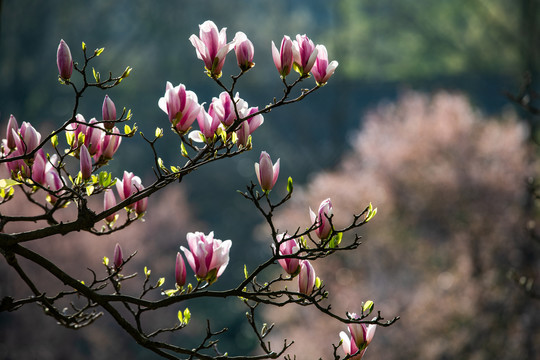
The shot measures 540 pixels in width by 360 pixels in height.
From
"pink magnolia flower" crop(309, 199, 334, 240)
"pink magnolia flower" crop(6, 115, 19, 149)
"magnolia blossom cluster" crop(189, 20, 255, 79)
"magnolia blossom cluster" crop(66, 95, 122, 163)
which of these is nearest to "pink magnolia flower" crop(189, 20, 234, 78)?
"magnolia blossom cluster" crop(189, 20, 255, 79)

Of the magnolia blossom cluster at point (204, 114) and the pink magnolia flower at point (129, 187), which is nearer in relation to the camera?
the magnolia blossom cluster at point (204, 114)

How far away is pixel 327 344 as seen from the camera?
756cm

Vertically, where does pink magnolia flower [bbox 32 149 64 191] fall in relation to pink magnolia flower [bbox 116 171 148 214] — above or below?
above

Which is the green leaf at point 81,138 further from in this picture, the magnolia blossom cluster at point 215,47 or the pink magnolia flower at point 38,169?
the magnolia blossom cluster at point 215,47

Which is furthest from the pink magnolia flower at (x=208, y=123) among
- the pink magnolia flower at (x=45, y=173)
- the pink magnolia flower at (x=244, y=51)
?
the pink magnolia flower at (x=45, y=173)

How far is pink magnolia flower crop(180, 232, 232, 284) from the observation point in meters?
1.30

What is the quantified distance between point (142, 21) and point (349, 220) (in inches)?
405

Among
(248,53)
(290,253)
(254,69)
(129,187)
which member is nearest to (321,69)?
(248,53)

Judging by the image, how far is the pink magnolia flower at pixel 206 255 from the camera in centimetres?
130

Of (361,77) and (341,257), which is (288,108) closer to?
(361,77)

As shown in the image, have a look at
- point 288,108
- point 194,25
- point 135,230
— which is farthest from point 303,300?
point 288,108

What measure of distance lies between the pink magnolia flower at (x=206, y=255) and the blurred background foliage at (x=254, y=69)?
1067 cm

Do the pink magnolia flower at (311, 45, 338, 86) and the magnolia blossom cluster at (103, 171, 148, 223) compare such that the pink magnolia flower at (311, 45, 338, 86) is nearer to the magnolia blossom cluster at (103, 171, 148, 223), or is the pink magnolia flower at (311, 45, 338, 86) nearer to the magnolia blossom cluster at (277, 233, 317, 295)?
the magnolia blossom cluster at (277, 233, 317, 295)

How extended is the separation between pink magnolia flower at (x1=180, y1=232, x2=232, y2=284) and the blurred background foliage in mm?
10673
